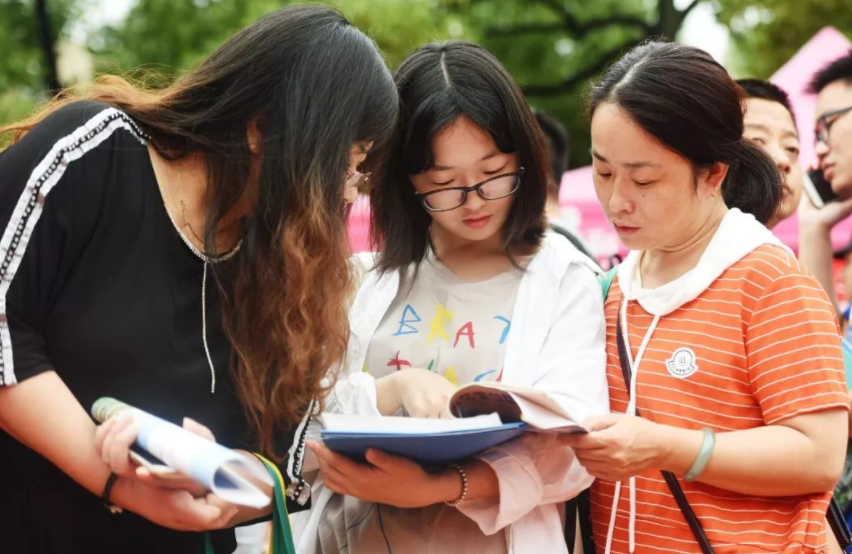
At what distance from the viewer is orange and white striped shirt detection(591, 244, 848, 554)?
2.03 metres

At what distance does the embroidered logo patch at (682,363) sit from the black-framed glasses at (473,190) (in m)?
0.56

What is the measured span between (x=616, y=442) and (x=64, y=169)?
1.18m

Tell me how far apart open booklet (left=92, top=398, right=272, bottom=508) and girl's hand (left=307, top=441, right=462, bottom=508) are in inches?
16.3

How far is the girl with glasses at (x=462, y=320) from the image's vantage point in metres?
2.13

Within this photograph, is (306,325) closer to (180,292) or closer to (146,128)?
(180,292)

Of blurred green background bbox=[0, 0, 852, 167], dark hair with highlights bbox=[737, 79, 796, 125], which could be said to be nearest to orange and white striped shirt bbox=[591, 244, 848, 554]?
dark hair with highlights bbox=[737, 79, 796, 125]

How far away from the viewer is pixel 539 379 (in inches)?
88.3

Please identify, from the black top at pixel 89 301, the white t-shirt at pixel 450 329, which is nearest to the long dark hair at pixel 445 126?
the white t-shirt at pixel 450 329

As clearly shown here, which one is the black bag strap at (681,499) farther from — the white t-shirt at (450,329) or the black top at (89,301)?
the black top at (89,301)

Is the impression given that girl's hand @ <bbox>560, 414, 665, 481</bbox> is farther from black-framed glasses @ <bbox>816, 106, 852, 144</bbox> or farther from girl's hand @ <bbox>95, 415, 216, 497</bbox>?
black-framed glasses @ <bbox>816, 106, 852, 144</bbox>

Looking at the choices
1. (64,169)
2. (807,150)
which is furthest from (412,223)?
(807,150)

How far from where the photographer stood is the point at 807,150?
18.1 ft

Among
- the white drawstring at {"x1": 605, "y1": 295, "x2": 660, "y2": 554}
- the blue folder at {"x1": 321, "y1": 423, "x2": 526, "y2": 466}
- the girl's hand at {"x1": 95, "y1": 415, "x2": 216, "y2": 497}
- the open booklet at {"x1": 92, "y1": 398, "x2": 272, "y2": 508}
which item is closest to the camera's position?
the open booklet at {"x1": 92, "y1": 398, "x2": 272, "y2": 508}

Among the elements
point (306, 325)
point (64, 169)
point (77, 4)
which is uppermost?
point (77, 4)
